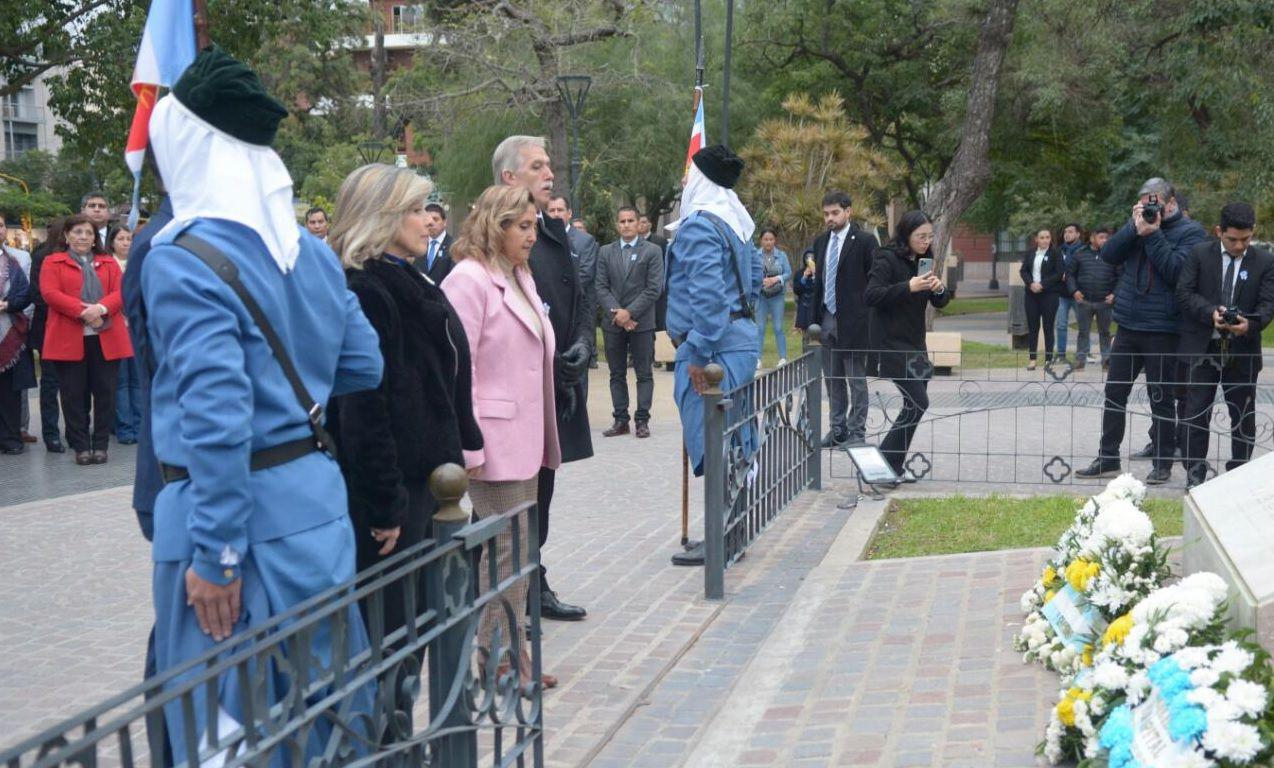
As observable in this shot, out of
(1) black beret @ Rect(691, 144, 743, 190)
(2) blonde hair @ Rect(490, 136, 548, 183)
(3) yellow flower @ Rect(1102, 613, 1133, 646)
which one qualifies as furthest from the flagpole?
(3) yellow flower @ Rect(1102, 613, 1133, 646)

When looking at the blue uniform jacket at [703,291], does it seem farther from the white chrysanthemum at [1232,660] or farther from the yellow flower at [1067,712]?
the white chrysanthemum at [1232,660]

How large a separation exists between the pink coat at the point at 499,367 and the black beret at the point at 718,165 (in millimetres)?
2403

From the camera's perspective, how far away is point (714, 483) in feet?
21.9

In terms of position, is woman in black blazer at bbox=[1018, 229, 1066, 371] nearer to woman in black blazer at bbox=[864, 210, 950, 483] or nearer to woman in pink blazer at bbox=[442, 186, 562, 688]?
woman in black blazer at bbox=[864, 210, 950, 483]

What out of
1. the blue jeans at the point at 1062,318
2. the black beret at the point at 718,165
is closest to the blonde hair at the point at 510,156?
the black beret at the point at 718,165

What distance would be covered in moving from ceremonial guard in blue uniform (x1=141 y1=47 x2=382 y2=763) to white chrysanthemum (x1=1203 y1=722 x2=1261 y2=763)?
218cm

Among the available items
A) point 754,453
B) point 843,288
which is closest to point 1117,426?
point 843,288

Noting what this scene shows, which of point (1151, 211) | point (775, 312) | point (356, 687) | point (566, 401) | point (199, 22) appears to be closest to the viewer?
point (356, 687)

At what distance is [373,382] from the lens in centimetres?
374

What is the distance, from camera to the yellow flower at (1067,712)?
4277mm

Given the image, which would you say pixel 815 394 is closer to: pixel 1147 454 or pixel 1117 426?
pixel 1117 426

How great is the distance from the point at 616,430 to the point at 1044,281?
27.6ft

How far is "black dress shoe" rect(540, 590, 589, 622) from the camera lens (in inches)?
257

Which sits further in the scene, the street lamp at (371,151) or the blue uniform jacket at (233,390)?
the street lamp at (371,151)
